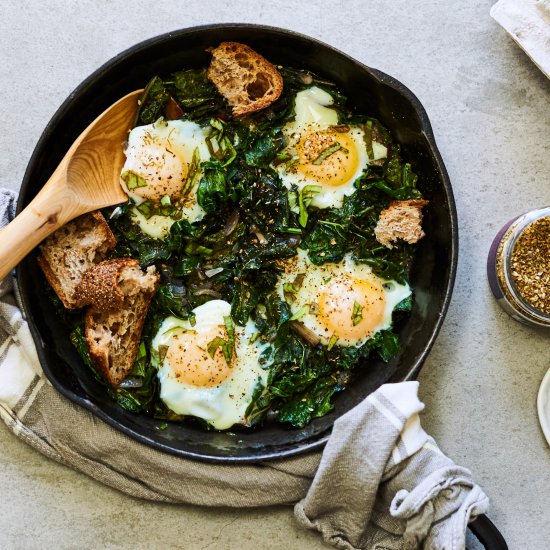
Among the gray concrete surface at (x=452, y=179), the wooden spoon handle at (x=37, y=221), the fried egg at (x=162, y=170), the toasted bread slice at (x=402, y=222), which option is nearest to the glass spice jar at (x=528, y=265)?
the gray concrete surface at (x=452, y=179)

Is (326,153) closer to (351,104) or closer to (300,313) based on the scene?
(351,104)

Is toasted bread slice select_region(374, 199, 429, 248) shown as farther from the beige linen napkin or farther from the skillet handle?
the skillet handle

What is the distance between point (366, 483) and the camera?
11.3 feet

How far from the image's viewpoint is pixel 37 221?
10.6ft

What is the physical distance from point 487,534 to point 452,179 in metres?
1.93

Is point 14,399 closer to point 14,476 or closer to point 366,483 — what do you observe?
point 14,476

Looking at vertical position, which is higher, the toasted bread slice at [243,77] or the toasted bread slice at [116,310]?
the toasted bread slice at [243,77]

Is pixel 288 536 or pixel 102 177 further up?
pixel 102 177

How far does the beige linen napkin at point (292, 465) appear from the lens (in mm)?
3406

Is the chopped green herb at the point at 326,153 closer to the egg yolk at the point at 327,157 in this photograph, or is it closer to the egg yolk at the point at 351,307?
the egg yolk at the point at 327,157

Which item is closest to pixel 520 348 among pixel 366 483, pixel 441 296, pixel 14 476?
pixel 441 296

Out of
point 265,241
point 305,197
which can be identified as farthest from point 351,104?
point 265,241

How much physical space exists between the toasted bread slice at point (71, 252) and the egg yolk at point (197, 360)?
1.85 ft

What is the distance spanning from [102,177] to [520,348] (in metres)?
2.54
